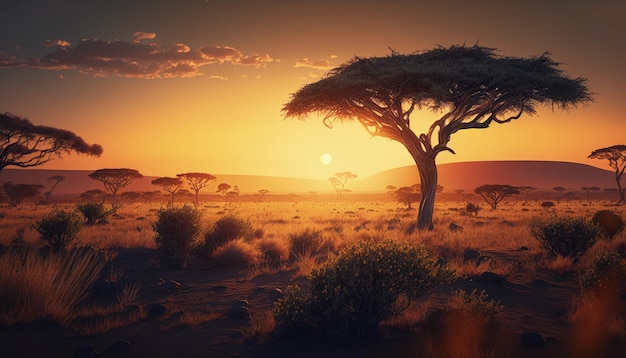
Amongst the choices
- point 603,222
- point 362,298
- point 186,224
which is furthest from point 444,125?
point 362,298

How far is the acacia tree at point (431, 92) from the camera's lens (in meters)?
17.4

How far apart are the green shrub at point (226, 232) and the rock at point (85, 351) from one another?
28.0 ft

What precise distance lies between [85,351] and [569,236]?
12602mm

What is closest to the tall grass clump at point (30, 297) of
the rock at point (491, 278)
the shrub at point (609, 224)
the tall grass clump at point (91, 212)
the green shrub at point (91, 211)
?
the rock at point (491, 278)

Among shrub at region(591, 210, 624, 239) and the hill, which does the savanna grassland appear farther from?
the hill

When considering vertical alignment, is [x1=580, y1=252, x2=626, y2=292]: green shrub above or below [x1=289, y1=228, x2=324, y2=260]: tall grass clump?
above

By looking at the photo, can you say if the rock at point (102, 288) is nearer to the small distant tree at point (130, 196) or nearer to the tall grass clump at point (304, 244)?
the tall grass clump at point (304, 244)

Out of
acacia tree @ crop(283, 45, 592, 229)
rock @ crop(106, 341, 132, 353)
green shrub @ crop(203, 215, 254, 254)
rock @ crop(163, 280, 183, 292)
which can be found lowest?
rock @ crop(163, 280, 183, 292)

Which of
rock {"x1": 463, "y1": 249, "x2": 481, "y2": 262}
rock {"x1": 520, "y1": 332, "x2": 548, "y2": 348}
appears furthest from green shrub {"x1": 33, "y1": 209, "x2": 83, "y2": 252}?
rock {"x1": 520, "y1": 332, "x2": 548, "y2": 348}

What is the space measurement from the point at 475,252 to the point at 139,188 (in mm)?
200725

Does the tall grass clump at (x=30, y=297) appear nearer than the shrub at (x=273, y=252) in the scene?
Yes

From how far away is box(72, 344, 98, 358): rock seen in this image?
18.8 ft

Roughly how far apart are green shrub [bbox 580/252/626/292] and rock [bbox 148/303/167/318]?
8.22 m

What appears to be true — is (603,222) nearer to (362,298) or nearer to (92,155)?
(362,298)
